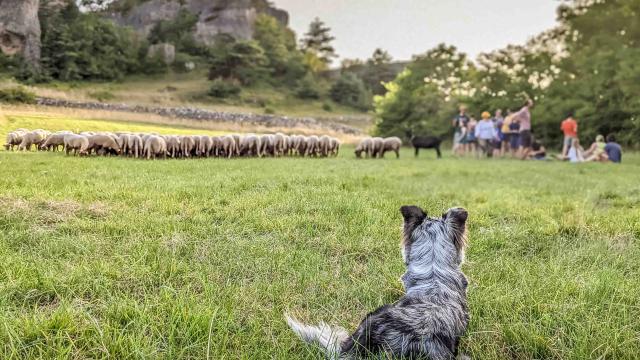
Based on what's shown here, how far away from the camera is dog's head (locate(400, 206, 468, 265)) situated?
231 cm

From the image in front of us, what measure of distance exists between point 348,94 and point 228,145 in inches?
1806

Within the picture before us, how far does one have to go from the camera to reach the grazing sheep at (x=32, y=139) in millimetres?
12893

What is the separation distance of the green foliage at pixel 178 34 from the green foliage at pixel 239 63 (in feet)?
20.2

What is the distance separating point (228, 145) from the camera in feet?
49.2

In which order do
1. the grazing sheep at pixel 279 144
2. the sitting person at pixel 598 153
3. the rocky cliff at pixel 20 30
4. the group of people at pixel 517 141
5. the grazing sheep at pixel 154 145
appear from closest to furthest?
the grazing sheep at pixel 154 145
the sitting person at pixel 598 153
the group of people at pixel 517 141
the grazing sheep at pixel 279 144
the rocky cliff at pixel 20 30

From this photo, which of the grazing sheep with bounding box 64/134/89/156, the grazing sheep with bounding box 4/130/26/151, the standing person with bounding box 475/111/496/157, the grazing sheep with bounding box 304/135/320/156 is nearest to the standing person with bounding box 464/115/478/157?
the standing person with bounding box 475/111/496/157

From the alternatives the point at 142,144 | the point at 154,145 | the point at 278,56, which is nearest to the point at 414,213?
the point at 154,145

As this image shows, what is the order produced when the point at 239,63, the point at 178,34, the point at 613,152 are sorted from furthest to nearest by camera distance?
the point at 178,34 → the point at 239,63 → the point at 613,152

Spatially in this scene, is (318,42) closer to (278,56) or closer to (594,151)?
(278,56)

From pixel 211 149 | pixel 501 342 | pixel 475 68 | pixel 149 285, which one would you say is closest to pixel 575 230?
pixel 501 342

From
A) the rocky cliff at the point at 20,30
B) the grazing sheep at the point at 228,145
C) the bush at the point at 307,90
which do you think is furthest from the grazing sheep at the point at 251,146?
the bush at the point at 307,90

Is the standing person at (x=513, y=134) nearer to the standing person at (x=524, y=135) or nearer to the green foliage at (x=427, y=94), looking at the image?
the standing person at (x=524, y=135)

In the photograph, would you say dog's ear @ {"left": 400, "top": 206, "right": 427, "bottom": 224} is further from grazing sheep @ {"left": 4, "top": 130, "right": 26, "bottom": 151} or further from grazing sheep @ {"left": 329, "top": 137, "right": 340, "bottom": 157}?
grazing sheep @ {"left": 329, "top": 137, "right": 340, "bottom": 157}

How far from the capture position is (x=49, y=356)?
5.97 ft
